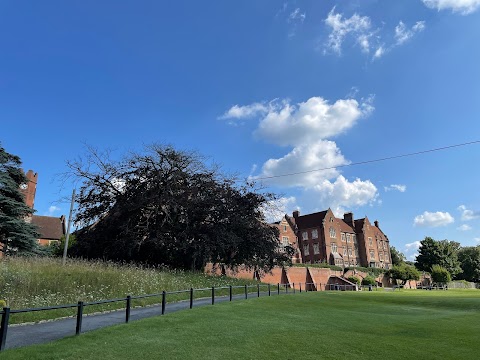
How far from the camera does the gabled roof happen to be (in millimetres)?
82562

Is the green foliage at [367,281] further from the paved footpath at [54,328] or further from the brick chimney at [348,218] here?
the paved footpath at [54,328]

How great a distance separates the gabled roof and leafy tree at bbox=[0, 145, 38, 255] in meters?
61.6

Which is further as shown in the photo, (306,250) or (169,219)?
(306,250)

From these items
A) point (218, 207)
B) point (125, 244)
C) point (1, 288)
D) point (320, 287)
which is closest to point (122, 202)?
point (125, 244)

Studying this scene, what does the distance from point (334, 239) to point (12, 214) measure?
215 feet

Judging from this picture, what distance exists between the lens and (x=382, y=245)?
315 feet

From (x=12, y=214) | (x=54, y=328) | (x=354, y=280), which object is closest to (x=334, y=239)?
(x=354, y=280)

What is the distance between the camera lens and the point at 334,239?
8231cm

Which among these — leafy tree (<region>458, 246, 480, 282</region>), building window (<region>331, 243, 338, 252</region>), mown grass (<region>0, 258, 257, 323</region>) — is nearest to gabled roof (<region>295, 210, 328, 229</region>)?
building window (<region>331, 243, 338, 252</region>)

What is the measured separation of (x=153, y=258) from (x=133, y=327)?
23183mm

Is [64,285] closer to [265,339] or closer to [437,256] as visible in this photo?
[265,339]

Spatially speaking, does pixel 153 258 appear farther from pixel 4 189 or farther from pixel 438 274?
pixel 438 274

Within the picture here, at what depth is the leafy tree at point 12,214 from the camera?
29.0m

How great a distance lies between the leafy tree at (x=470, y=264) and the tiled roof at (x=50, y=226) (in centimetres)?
9096
